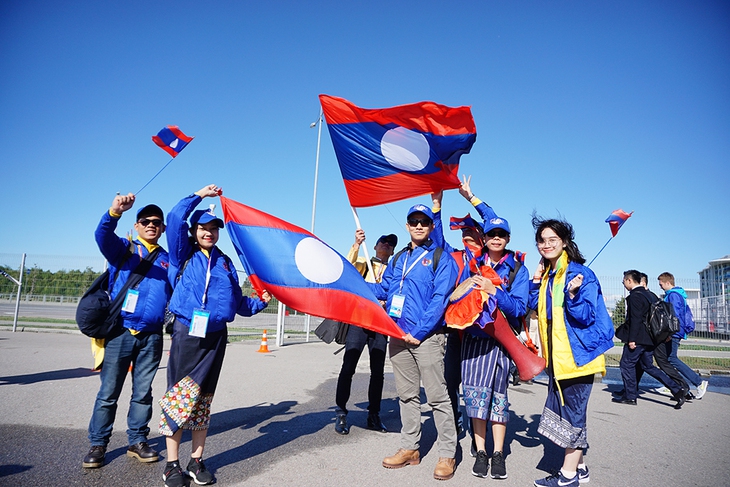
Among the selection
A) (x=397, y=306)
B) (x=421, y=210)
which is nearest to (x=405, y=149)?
(x=421, y=210)

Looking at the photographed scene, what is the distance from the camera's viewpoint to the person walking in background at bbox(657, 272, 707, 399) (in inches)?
301

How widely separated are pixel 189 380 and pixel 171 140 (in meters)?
2.54

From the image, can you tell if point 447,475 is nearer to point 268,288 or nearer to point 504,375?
point 504,375

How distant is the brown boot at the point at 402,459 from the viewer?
3801 millimetres

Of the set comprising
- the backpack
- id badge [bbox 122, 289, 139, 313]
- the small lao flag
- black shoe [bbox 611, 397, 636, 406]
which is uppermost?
the small lao flag

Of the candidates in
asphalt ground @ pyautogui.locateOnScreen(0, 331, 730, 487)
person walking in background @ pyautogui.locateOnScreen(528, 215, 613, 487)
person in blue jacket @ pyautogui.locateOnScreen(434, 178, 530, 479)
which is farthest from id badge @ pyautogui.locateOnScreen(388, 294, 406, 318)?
asphalt ground @ pyautogui.locateOnScreen(0, 331, 730, 487)

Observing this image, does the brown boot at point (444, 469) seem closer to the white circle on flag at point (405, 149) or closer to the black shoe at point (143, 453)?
the black shoe at point (143, 453)

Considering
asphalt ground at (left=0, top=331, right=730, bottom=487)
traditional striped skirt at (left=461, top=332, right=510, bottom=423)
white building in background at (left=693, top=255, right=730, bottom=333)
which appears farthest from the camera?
white building in background at (left=693, top=255, right=730, bottom=333)

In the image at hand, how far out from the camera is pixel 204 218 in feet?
11.8

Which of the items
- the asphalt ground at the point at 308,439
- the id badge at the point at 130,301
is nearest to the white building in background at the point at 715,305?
the asphalt ground at the point at 308,439

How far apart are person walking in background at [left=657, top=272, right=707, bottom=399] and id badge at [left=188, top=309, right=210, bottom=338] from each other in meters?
7.57

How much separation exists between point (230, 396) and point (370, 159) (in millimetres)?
3922

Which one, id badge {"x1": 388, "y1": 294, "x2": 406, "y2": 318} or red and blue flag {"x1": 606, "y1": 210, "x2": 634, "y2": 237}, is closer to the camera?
id badge {"x1": 388, "y1": 294, "x2": 406, "y2": 318}

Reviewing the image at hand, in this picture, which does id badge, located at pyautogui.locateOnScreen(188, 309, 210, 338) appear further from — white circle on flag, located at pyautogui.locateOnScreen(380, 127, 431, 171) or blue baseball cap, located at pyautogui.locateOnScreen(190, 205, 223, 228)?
white circle on flag, located at pyautogui.locateOnScreen(380, 127, 431, 171)
